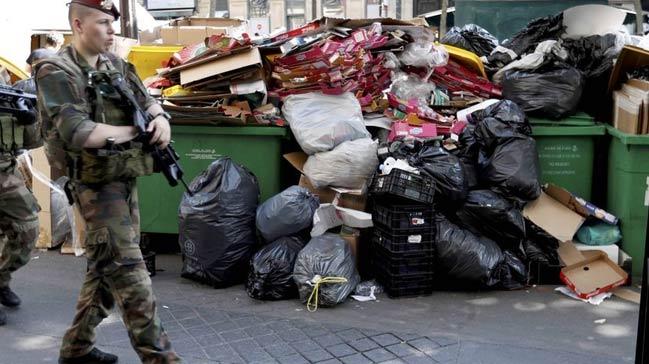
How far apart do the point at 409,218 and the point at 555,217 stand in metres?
1.12

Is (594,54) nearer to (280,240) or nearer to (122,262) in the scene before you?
(280,240)

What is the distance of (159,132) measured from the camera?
3.22m

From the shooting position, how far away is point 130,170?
10.9ft

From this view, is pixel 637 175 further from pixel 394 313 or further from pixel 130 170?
pixel 130 170

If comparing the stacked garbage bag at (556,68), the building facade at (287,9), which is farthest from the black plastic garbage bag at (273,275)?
the building facade at (287,9)

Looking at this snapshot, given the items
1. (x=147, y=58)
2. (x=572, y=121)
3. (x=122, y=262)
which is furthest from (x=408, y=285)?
(x=147, y=58)

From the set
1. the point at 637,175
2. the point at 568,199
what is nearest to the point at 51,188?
the point at 568,199

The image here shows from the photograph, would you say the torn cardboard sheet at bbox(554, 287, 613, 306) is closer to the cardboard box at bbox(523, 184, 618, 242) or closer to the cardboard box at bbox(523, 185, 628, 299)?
the cardboard box at bbox(523, 185, 628, 299)

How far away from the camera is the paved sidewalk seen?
12.7 feet

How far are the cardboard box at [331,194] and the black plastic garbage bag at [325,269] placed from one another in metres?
0.42

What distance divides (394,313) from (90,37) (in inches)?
94.0

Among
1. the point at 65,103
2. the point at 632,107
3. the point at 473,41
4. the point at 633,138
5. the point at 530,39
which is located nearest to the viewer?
the point at 65,103

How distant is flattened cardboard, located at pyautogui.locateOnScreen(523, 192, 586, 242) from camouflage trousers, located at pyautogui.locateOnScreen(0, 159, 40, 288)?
Answer: 125 inches

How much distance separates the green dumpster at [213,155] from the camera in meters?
5.37
